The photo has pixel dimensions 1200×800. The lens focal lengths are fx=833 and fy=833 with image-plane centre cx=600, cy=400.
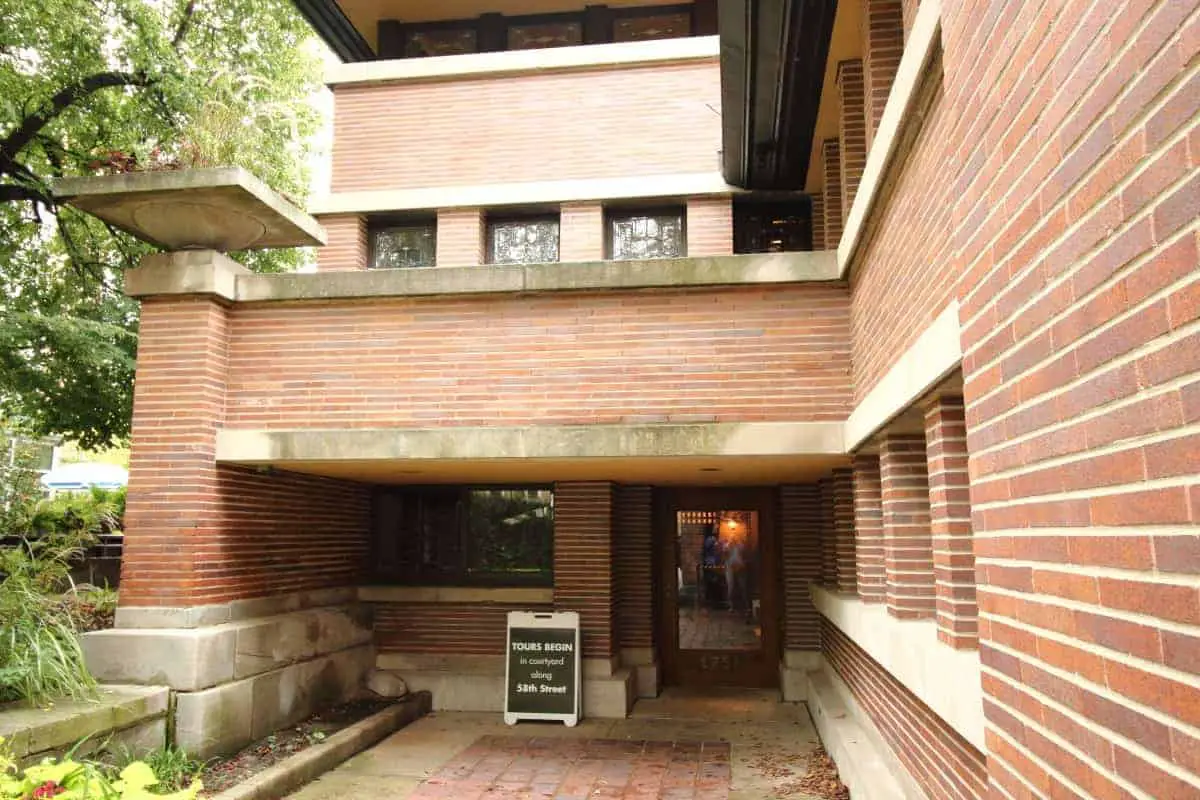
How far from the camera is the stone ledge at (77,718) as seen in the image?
18.3 ft

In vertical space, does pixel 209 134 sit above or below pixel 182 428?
above

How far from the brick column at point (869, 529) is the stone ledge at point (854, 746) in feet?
3.61

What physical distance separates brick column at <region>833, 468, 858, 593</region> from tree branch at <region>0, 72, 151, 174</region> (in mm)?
11628

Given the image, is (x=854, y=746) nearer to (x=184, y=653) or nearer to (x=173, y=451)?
(x=184, y=653)

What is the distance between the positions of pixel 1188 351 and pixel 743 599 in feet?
35.2

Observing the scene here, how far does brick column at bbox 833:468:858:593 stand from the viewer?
8.12 meters

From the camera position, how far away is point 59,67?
39.4 feet

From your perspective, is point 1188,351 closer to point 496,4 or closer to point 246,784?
point 246,784

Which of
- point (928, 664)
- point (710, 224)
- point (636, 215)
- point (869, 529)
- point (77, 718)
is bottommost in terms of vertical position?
point (77, 718)

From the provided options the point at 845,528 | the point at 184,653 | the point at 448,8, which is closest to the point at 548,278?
the point at 845,528

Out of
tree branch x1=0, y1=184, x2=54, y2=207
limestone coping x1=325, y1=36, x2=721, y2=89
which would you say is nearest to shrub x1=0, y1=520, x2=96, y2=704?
tree branch x1=0, y1=184, x2=54, y2=207

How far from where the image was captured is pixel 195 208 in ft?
24.5

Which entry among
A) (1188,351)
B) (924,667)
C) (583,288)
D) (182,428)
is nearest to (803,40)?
(583,288)

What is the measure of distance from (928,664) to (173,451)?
6.43 metres
